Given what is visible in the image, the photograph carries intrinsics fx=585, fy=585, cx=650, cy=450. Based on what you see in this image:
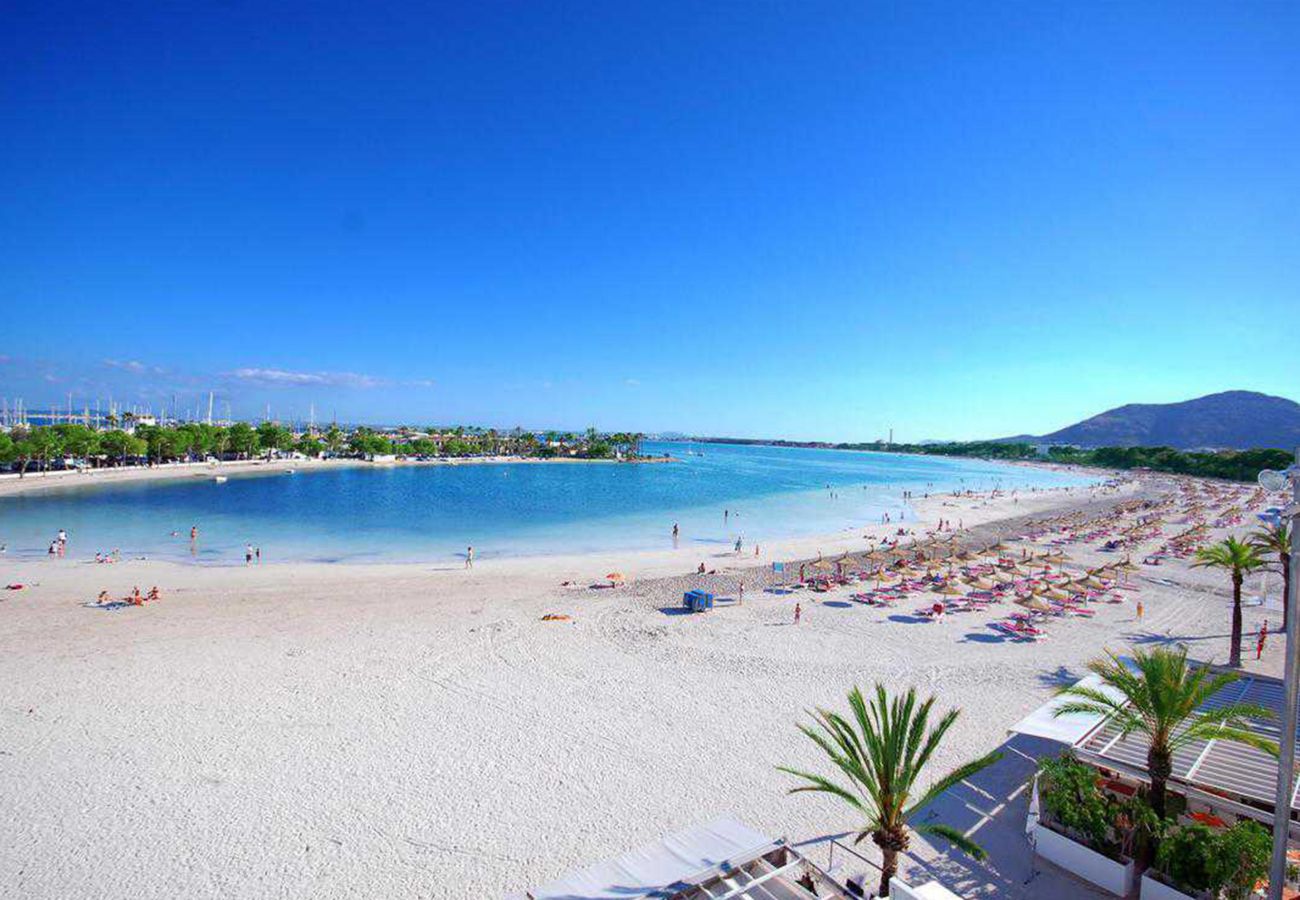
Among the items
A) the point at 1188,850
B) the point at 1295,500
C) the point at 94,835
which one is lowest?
the point at 94,835

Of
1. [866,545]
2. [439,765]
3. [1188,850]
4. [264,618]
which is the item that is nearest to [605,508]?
[866,545]

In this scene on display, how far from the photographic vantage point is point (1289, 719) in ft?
14.6

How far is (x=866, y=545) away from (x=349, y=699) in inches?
1178

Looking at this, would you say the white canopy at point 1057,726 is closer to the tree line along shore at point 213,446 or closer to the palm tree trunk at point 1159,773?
the palm tree trunk at point 1159,773

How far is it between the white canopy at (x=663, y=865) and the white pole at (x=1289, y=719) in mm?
4321

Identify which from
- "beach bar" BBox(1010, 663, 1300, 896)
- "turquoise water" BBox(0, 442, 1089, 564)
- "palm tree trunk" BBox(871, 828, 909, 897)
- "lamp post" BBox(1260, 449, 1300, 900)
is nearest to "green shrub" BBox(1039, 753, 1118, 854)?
"beach bar" BBox(1010, 663, 1300, 896)

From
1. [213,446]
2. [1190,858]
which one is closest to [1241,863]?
[1190,858]

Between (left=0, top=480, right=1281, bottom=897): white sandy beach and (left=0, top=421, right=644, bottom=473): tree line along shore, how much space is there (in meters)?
56.8

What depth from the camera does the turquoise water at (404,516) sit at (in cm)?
3081

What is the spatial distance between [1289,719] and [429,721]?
12.2 meters

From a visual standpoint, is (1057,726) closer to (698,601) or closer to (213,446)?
(698,601)

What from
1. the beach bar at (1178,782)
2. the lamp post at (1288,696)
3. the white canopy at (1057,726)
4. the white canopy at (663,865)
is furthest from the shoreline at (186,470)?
the lamp post at (1288,696)

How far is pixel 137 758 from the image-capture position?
10.1 metres

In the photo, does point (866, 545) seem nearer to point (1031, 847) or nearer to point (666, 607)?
point (666, 607)
